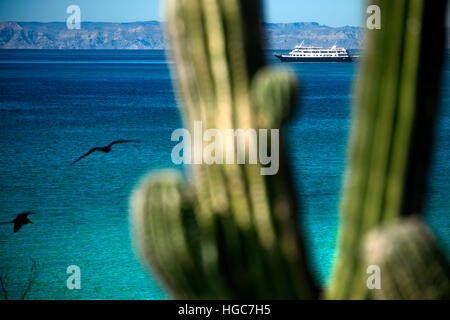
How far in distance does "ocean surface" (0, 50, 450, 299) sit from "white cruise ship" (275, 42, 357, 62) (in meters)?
10.2

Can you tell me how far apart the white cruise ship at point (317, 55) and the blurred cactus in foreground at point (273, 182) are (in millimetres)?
50986

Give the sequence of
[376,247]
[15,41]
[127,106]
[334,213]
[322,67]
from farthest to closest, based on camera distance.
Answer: [15,41], [322,67], [127,106], [334,213], [376,247]

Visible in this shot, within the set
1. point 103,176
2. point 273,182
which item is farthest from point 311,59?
point 273,182

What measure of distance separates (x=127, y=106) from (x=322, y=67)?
109 ft

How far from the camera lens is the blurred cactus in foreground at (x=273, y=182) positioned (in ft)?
5.04

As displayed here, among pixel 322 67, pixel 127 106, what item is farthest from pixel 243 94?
pixel 322 67

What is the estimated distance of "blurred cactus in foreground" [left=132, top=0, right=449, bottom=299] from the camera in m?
1.54

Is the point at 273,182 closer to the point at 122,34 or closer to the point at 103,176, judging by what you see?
the point at 103,176

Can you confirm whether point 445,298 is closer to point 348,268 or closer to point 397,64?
point 348,268

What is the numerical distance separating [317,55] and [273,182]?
55347 millimetres

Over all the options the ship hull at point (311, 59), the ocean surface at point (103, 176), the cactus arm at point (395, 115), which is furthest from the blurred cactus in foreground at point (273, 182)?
the ship hull at point (311, 59)
